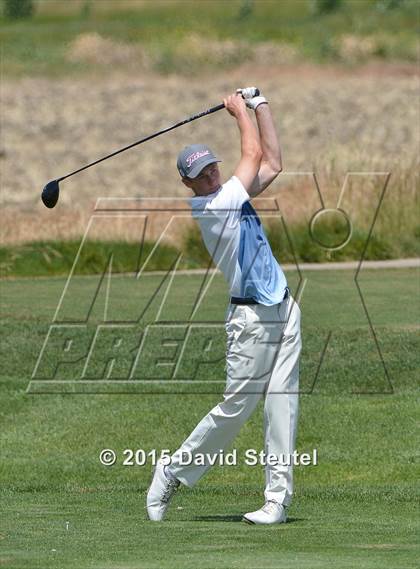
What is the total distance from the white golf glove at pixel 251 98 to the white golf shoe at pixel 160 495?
1986mm

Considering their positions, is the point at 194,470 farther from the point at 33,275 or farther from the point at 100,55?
the point at 100,55

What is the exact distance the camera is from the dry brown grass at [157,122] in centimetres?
4134

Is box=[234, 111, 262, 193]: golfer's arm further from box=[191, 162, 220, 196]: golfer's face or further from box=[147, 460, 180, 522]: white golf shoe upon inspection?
box=[147, 460, 180, 522]: white golf shoe

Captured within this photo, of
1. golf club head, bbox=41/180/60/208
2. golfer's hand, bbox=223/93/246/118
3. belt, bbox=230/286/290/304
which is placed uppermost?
golf club head, bbox=41/180/60/208

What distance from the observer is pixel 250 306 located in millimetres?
8000

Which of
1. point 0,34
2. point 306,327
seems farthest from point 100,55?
point 306,327

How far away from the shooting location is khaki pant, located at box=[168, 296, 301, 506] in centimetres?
798

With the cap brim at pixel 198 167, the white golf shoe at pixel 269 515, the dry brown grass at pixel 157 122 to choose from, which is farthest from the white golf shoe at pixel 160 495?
the dry brown grass at pixel 157 122

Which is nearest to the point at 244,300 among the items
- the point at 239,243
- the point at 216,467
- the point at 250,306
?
the point at 250,306

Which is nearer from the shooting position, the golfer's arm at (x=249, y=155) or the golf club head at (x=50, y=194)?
the golfer's arm at (x=249, y=155)

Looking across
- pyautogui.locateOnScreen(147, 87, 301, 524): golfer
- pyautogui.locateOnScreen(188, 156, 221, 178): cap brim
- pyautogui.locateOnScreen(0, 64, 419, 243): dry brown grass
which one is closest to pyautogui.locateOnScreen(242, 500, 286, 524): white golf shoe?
pyautogui.locateOnScreen(147, 87, 301, 524): golfer

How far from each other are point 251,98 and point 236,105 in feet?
0.33

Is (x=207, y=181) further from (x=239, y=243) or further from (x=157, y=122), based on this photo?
(x=157, y=122)

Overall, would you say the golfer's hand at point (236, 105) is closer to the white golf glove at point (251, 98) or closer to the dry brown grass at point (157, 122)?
the white golf glove at point (251, 98)
